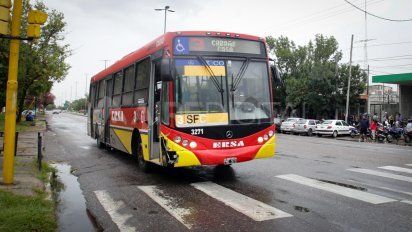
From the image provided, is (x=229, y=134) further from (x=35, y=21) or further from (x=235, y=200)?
(x=35, y=21)

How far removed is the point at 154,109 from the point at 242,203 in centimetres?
338

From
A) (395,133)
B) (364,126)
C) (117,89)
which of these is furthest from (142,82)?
(395,133)

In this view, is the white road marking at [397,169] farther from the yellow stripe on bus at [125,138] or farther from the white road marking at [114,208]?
the white road marking at [114,208]

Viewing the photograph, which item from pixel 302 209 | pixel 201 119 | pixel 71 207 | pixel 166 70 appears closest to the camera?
pixel 302 209

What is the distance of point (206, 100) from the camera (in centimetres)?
873

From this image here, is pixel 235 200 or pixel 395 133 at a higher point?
pixel 395 133

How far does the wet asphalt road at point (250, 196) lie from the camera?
596 cm

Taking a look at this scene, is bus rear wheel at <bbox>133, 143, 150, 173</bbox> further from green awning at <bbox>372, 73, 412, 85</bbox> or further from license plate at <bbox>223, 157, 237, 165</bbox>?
green awning at <bbox>372, 73, 412, 85</bbox>

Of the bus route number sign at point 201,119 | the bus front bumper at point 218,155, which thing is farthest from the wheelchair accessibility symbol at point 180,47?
the bus front bumper at point 218,155

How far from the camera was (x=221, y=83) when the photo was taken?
8891 millimetres

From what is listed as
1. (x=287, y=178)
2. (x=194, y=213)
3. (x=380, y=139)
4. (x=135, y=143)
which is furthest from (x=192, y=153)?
(x=380, y=139)

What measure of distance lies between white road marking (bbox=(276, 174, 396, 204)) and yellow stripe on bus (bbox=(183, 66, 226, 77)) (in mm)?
3041

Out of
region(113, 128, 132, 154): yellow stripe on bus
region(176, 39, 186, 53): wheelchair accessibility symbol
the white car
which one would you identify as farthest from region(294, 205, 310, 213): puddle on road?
the white car

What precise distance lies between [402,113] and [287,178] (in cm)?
2982
